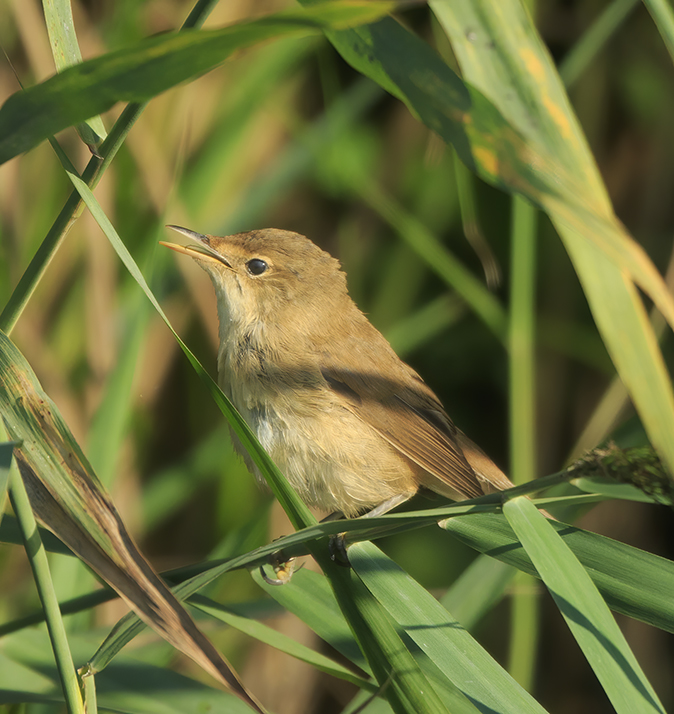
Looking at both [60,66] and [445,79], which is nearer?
[445,79]

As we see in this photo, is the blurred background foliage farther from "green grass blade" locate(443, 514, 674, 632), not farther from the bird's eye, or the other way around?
"green grass blade" locate(443, 514, 674, 632)

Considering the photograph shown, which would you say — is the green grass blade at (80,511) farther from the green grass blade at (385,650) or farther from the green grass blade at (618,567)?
the green grass blade at (618,567)

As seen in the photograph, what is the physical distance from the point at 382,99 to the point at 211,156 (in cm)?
109

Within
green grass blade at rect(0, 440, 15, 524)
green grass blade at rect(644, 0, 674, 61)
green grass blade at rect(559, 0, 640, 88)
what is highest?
green grass blade at rect(559, 0, 640, 88)

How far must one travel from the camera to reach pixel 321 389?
2078 mm

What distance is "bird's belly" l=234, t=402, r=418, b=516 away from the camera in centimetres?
201

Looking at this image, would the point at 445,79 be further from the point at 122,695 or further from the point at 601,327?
the point at 122,695

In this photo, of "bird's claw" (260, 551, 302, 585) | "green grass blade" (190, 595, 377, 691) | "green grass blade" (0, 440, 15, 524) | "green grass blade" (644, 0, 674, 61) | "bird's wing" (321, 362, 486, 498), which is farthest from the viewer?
"bird's wing" (321, 362, 486, 498)

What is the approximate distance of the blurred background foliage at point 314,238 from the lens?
9.17ft

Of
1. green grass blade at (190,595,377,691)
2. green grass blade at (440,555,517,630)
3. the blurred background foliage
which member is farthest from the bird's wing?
green grass blade at (190,595,377,691)

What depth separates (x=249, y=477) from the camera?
3.04m

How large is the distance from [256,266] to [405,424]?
0.70 m

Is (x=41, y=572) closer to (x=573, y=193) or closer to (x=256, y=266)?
(x=573, y=193)

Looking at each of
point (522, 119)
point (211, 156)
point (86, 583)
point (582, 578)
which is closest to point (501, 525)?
point (582, 578)
